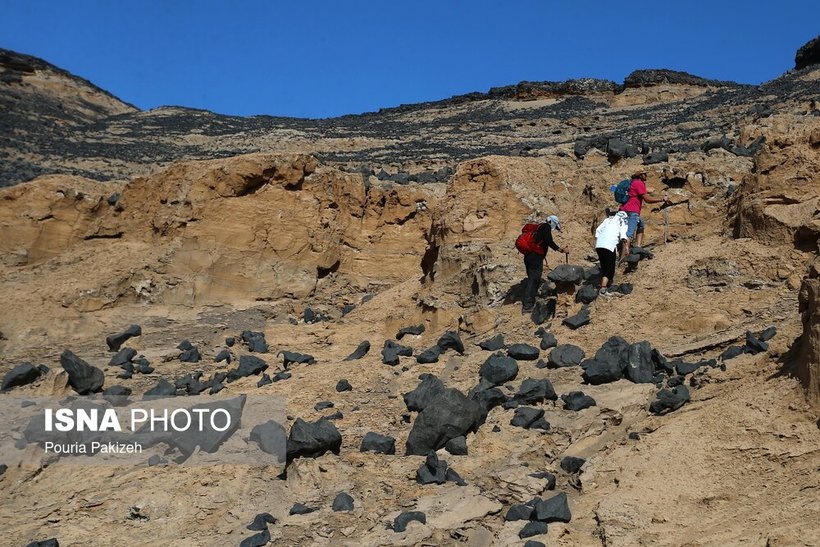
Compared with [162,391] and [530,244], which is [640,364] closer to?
[530,244]

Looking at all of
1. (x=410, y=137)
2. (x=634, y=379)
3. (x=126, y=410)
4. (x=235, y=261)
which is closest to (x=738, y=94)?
Answer: (x=410, y=137)

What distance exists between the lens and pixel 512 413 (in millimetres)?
6246

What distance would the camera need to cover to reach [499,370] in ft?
23.0

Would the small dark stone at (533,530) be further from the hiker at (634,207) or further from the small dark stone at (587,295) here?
the hiker at (634,207)

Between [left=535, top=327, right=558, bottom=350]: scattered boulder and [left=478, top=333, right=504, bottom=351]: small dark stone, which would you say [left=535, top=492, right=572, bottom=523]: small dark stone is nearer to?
[left=535, top=327, right=558, bottom=350]: scattered boulder

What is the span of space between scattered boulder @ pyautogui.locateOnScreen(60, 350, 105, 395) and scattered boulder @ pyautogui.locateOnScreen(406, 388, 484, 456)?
4.37 metres

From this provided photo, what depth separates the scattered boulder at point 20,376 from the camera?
8875 millimetres

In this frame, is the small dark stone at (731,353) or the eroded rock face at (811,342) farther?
the small dark stone at (731,353)

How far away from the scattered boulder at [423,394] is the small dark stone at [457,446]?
627 millimetres

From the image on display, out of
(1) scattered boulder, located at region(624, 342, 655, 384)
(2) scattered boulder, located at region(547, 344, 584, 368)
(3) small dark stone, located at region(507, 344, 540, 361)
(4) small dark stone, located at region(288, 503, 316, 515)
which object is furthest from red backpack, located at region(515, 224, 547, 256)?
(4) small dark stone, located at region(288, 503, 316, 515)

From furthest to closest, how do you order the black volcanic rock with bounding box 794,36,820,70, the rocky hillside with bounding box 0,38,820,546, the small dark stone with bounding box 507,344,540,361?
the black volcanic rock with bounding box 794,36,820,70 < the small dark stone with bounding box 507,344,540,361 < the rocky hillside with bounding box 0,38,820,546

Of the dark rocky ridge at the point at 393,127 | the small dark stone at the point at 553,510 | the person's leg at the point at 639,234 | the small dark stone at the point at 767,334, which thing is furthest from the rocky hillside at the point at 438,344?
the dark rocky ridge at the point at 393,127

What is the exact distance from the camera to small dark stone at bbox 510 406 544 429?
5.97 metres

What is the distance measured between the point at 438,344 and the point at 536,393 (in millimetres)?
2085
